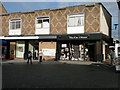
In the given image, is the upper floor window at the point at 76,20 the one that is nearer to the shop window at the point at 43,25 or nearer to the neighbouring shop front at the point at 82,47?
the neighbouring shop front at the point at 82,47

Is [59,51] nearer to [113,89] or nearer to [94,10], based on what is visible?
[94,10]

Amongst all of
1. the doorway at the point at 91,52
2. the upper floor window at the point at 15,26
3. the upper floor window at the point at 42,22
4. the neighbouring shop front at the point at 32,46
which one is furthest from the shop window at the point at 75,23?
the upper floor window at the point at 15,26

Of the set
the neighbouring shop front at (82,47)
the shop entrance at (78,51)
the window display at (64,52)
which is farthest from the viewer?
the window display at (64,52)

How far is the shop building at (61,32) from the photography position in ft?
60.3

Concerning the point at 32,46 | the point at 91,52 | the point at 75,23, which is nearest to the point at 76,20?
the point at 75,23

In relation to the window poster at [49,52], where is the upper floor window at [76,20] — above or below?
above

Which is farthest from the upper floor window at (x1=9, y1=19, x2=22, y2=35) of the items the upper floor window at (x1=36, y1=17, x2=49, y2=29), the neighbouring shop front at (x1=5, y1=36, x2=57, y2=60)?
the upper floor window at (x1=36, y1=17, x2=49, y2=29)

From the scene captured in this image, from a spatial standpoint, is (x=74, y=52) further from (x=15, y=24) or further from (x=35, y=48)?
(x=15, y=24)

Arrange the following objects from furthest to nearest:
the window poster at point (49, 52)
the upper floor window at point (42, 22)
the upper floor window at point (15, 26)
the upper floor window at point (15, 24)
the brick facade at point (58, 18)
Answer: the upper floor window at point (15, 24)
the upper floor window at point (15, 26)
the upper floor window at point (42, 22)
the window poster at point (49, 52)
the brick facade at point (58, 18)

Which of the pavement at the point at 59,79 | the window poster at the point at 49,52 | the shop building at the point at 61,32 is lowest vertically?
the pavement at the point at 59,79

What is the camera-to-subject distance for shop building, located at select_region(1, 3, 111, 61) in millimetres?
18375

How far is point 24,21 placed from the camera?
904 inches

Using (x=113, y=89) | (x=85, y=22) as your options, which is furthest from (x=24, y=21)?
(x=113, y=89)

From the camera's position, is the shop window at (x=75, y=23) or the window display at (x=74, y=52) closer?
the shop window at (x=75, y=23)
